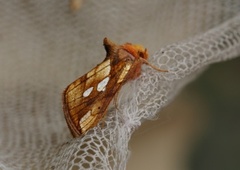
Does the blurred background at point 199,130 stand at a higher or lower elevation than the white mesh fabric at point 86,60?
lower

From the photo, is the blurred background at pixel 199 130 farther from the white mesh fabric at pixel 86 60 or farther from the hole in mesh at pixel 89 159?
the hole in mesh at pixel 89 159

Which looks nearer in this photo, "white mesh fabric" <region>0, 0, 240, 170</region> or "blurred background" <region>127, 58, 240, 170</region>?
"white mesh fabric" <region>0, 0, 240, 170</region>

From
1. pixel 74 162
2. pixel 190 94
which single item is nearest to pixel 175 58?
pixel 190 94

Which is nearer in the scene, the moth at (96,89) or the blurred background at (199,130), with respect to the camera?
the moth at (96,89)

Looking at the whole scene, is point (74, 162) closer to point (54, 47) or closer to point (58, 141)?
point (58, 141)

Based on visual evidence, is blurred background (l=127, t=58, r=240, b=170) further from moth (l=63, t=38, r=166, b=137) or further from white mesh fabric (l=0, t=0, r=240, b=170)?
moth (l=63, t=38, r=166, b=137)

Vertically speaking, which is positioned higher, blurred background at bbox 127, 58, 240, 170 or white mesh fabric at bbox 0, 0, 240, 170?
white mesh fabric at bbox 0, 0, 240, 170

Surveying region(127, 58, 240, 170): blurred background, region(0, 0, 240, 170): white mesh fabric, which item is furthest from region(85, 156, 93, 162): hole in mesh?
region(127, 58, 240, 170): blurred background

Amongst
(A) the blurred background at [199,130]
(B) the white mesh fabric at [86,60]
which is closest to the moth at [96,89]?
(B) the white mesh fabric at [86,60]
